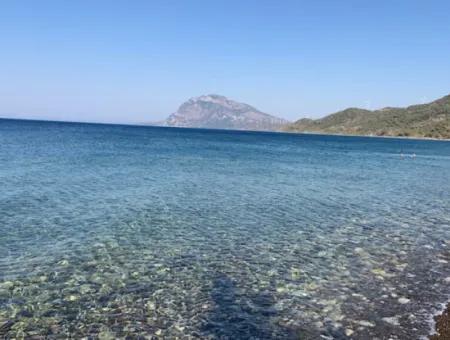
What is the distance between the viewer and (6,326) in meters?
10.1

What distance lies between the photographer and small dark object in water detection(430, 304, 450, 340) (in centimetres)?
1023

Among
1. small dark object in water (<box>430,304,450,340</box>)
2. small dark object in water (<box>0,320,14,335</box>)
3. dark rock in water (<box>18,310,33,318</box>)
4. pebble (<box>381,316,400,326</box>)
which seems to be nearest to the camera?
small dark object in water (<box>0,320,14,335</box>)

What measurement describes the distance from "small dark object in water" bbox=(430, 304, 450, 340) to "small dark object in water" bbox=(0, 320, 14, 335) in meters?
10.9

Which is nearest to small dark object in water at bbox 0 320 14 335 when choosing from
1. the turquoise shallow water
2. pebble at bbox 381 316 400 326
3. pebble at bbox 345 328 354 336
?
the turquoise shallow water

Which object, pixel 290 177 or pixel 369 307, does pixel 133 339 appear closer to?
pixel 369 307

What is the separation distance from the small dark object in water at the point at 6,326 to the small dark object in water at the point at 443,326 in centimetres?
1085

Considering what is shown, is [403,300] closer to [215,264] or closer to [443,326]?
[443,326]

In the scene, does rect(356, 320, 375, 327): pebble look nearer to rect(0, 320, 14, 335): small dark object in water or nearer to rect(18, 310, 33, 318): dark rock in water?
rect(18, 310, 33, 318): dark rock in water

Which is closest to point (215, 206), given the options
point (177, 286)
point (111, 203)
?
point (111, 203)

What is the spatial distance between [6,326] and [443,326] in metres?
11.7

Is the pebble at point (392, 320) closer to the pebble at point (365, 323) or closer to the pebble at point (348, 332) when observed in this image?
the pebble at point (365, 323)

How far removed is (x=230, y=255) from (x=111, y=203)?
40.0 ft

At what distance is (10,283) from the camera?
12609 millimetres

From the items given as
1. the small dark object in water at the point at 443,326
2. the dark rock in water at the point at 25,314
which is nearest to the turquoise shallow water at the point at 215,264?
the dark rock in water at the point at 25,314
